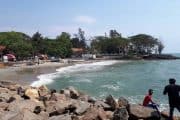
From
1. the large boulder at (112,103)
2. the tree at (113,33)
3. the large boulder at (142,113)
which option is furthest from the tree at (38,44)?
the large boulder at (142,113)

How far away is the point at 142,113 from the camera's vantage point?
1327 cm

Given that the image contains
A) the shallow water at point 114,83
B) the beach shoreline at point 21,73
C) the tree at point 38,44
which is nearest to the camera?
the shallow water at point 114,83

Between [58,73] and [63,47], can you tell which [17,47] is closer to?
[63,47]

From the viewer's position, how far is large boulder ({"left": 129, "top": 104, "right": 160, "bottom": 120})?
43.2 ft

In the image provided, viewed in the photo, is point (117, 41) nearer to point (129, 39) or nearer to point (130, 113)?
point (129, 39)

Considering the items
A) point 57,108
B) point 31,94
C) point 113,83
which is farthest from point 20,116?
point 113,83

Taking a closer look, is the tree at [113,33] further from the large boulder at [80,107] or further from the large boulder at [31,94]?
the large boulder at [80,107]

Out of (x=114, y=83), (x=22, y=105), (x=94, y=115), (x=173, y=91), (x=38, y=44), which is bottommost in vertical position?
(x=114, y=83)

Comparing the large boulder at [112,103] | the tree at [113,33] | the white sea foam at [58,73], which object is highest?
the tree at [113,33]

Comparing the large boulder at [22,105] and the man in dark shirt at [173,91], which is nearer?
the man in dark shirt at [173,91]

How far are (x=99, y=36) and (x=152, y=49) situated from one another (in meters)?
19.4

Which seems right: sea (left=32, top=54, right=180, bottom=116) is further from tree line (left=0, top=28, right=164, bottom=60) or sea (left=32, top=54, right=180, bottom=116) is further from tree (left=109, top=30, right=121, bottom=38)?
tree (left=109, top=30, right=121, bottom=38)

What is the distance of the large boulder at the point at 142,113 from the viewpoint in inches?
519

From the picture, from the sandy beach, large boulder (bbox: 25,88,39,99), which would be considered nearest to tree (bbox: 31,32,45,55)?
the sandy beach
